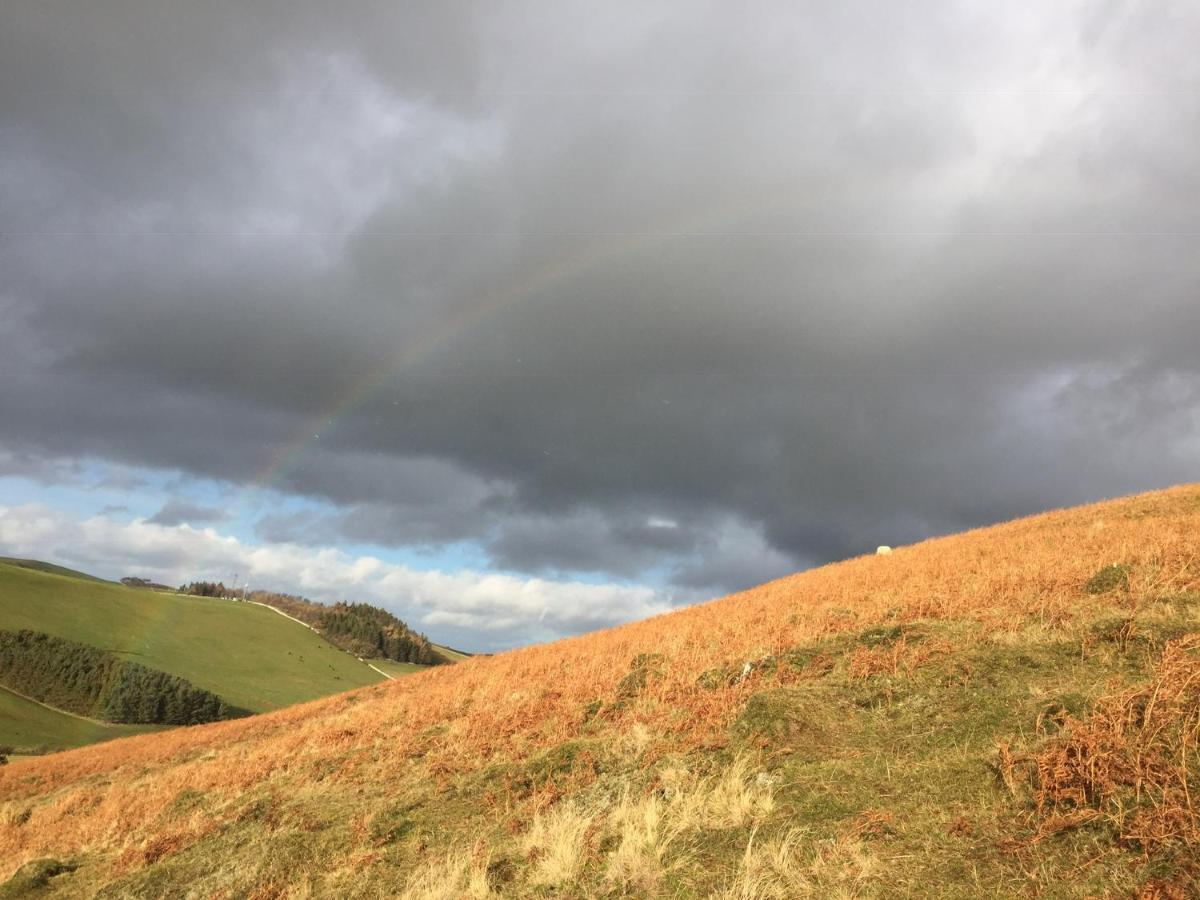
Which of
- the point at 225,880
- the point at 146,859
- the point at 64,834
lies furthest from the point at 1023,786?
→ the point at 64,834

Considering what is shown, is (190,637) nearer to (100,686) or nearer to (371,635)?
(100,686)

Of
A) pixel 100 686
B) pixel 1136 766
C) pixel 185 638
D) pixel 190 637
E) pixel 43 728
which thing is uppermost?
pixel 1136 766

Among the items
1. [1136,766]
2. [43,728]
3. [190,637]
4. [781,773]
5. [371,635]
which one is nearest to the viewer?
[1136,766]

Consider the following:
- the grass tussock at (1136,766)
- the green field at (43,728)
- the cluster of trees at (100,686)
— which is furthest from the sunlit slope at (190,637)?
the grass tussock at (1136,766)

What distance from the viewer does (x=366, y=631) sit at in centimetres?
15050

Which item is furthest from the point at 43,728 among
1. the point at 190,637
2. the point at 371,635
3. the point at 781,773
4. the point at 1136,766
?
the point at 371,635

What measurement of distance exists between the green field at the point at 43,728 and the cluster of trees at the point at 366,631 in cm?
6359

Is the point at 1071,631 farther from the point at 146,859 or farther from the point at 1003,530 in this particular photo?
the point at 1003,530

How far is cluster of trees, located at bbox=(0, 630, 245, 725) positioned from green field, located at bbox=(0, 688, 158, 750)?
2283 mm

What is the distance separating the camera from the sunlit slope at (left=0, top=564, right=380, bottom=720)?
85062mm

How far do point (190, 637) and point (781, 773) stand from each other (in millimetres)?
112130

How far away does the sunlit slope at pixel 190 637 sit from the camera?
85.1 meters

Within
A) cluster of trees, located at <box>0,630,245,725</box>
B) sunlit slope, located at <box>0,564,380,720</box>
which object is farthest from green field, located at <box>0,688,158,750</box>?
sunlit slope, located at <box>0,564,380,720</box>

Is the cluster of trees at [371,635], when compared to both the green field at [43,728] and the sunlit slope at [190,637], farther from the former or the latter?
the green field at [43,728]
